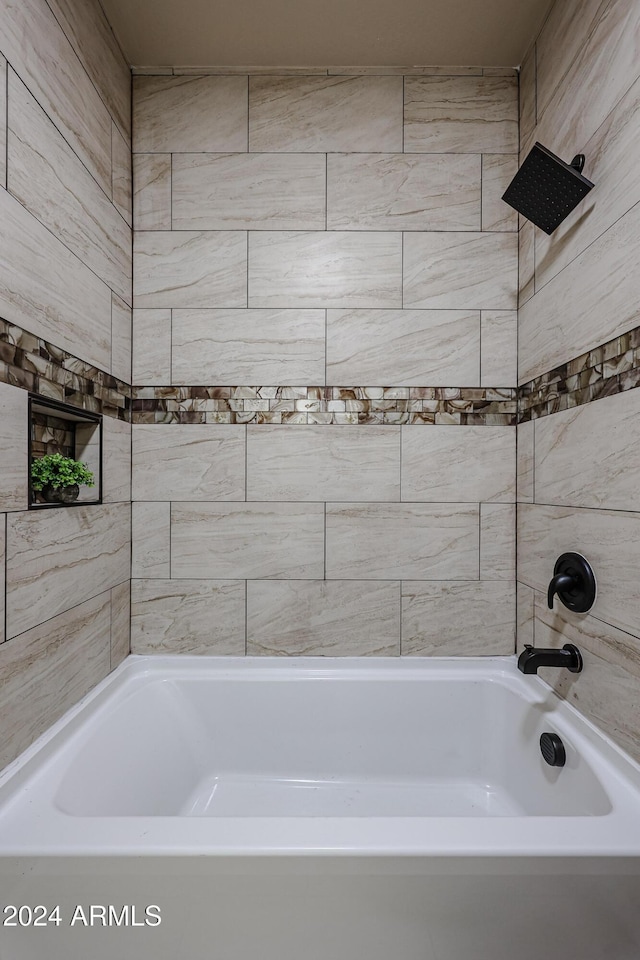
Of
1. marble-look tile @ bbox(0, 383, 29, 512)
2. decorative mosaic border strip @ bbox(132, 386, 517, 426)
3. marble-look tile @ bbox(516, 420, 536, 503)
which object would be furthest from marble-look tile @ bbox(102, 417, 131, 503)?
marble-look tile @ bbox(516, 420, 536, 503)

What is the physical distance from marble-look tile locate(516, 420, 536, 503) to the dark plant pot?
4.68 ft

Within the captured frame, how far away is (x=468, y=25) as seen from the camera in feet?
5.45

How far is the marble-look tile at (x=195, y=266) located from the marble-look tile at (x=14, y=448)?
849mm

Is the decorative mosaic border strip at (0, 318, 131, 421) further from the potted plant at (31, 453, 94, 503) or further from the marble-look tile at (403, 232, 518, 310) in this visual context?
the marble-look tile at (403, 232, 518, 310)

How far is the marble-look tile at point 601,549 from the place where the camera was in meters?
1.20

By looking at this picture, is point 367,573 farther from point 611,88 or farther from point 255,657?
point 611,88

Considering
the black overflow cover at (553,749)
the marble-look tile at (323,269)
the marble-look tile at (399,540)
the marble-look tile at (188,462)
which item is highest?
the marble-look tile at (323,269)

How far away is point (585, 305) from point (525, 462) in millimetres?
567

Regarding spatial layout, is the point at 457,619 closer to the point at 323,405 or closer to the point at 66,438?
the point at 323,405

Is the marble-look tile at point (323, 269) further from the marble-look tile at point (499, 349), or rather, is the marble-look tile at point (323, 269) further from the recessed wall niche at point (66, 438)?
the recessed wall niche at point (66, 438)

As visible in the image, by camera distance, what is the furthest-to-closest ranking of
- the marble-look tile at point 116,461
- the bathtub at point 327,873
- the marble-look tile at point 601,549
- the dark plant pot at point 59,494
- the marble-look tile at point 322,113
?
the marble-look tile at point 322,113 < the marble-look tile at point 116,461 < the dark plant pot at point 59,494 < the marble-look tile at point 601,549 < the bathtub at point 327,873

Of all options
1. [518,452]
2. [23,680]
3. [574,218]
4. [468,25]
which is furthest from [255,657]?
[468,25]

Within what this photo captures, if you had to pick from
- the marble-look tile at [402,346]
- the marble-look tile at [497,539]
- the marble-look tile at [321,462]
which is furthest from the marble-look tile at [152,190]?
the marble-look tile at [497,539]

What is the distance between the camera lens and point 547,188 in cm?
146
